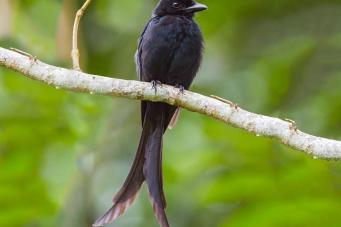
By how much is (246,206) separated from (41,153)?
3.81 ft

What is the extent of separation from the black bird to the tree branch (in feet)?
1.31

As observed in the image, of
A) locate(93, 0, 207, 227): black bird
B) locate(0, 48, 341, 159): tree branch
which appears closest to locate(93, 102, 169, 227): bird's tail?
locate(93, 0, 207, 227): black bird

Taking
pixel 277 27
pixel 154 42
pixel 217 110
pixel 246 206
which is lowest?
pixel 246 206

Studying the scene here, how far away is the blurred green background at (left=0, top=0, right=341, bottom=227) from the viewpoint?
4203mm

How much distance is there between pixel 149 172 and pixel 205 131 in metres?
0.36

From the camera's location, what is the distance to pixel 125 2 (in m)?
6.18

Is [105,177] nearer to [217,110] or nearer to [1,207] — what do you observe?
[1,207]

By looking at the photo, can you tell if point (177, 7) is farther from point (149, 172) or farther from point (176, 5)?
point (149, 172)

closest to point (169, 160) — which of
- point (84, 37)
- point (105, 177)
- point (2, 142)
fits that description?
point (105, 177)

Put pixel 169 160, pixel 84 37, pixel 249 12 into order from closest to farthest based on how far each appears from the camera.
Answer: pixel 169 160
pixel 249 12
pixel 84 37

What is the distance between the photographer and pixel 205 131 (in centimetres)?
445

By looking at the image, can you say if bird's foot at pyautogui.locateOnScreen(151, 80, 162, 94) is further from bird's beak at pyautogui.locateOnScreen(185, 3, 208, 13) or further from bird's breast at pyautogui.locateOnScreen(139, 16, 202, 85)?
bird's beak at pyautogui.locateOnScreen(185, 3, 208, 13)

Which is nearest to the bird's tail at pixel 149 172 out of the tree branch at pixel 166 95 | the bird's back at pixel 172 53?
the bird's back at pixel 172 53

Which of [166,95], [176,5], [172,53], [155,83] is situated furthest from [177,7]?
[166,95]
